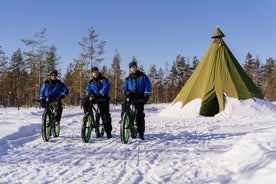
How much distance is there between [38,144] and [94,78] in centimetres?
241

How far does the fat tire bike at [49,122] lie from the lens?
28.6ft

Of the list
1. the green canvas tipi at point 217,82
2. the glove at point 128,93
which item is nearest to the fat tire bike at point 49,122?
the glove at point 128,93

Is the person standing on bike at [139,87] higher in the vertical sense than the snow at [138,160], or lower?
higher

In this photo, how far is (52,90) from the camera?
9.37 m

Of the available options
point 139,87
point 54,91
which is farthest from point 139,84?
point 54,91

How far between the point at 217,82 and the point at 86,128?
1262 centimetres

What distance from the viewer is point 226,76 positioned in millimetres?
19641

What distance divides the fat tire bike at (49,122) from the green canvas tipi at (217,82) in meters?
11.3

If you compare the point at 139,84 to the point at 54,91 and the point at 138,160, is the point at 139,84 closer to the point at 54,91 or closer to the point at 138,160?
the point at 54,91

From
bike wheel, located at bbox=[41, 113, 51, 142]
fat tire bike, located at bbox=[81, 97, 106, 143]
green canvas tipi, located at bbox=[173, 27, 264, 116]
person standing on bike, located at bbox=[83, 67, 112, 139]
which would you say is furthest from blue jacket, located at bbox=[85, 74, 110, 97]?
green canvas tipi, located at bbox=[173, 27, 264, 116]

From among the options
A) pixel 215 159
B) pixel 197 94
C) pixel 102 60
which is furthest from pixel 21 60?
pixel 215 159

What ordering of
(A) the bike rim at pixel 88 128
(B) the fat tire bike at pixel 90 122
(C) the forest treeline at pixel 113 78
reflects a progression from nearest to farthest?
(B) the fat tire bike at pixel 90 122 → (A) the bike rim at pixel 88 128 → (C) the forest treeline at pixel 113 78

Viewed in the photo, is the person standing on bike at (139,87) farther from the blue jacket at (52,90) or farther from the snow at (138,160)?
the blue jacket at (52,90)

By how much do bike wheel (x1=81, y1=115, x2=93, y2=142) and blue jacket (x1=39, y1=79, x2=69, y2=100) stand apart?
1282 millimetres
